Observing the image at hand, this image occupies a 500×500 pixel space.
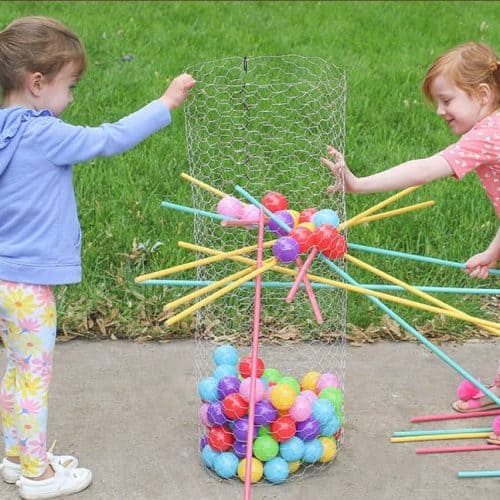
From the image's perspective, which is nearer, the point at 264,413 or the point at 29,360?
the point at 29,360

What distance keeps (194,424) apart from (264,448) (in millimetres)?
433

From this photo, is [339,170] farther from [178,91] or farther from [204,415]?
[204,415]

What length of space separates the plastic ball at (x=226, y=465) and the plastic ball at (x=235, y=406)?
12 centimetres

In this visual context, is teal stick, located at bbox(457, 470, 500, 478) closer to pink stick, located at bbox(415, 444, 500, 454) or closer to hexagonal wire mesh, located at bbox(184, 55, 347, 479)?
pink stick, located at bbox(415, 444, 500, 454)

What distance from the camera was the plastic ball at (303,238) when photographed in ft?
8.64

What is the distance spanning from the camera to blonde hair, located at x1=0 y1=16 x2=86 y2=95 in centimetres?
260

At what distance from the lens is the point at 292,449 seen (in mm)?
2881

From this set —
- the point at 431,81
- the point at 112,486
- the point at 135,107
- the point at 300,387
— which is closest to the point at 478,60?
the point at 431,81

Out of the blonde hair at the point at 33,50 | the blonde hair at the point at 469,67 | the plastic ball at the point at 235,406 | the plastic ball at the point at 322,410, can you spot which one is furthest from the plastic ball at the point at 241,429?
the blonde hair at the point at 469,67

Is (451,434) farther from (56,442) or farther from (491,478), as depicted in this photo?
(56,442)

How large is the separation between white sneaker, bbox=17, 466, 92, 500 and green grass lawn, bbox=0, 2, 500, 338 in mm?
984

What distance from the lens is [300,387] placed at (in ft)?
10.4

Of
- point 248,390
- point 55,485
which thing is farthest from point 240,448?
point 55,485

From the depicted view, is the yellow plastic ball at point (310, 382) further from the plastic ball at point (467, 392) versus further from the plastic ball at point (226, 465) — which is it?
the plastic ball at point (467, 392)
